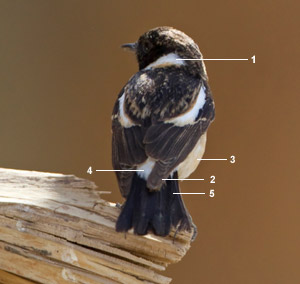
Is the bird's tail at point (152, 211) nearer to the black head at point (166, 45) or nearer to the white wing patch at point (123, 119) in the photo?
the white wing patch at point (123, 119)

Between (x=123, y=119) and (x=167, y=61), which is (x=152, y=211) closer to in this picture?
(x=123, y=119)

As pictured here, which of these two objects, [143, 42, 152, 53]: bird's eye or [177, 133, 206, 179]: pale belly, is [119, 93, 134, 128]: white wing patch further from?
[143, 42, 152, 53]: bird's eye

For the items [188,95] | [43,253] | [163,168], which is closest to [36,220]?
[43,253]

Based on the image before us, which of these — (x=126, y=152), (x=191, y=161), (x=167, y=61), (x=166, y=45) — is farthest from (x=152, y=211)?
(x=166, y=45)

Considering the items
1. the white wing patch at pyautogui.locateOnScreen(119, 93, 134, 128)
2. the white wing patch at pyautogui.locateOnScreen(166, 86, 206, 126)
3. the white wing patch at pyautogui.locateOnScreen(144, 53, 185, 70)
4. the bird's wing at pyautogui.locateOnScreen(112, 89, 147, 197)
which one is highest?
the white wing patch at pyautogui.locateOnScreen(144, 53, 185, 70)

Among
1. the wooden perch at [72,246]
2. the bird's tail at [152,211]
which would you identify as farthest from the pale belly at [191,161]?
the wooden perch at [72,246]

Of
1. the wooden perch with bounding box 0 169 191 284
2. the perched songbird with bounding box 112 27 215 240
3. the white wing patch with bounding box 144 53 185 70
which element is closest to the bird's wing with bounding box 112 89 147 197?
the perched songbird with bounding box 112 27 215 240

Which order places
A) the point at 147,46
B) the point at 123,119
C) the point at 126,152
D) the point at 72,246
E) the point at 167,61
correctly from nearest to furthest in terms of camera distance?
the point at 72,246, the point at 126,152, the point at 123,119, the point at 167,61, the point at 147,46
